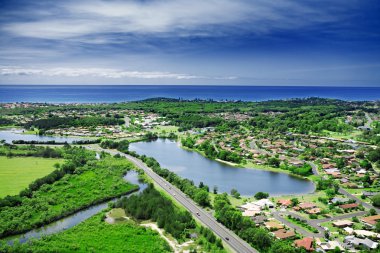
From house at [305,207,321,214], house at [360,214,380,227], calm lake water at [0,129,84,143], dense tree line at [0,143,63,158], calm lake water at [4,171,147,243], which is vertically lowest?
calm lake water at [0,129,84,143]

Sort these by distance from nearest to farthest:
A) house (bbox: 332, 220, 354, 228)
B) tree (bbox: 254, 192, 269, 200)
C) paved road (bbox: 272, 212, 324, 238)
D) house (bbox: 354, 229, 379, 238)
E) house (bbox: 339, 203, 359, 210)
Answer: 1. house (bbox: 354, 229, 379, 238)
2. paved road (bbox: 272, 212, 324, 238)
3. house (bbox: 332, 220, 354, 228)
4. house (bbox: 339, 203, 359, 210)
5. tree (bbox: 254, 192, 269, 200)

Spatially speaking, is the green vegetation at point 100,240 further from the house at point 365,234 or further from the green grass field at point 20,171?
the house at point 365,234

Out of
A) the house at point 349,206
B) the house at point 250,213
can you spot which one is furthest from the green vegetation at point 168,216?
the house at point 349,206

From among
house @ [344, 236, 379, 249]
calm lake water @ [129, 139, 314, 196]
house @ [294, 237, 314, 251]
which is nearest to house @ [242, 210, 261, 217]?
house @ [294, 237, 314, 251]

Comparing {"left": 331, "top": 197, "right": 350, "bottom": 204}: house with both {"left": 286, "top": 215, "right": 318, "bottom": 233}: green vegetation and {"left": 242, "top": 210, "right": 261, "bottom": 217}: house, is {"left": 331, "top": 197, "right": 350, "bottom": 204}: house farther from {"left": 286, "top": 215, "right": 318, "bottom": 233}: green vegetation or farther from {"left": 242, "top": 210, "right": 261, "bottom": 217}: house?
{"left": 242, "top": 210, "right": 261, "bottom": 217}: house

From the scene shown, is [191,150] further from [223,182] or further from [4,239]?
[4,239]

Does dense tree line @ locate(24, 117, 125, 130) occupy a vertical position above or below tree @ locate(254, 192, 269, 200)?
below
